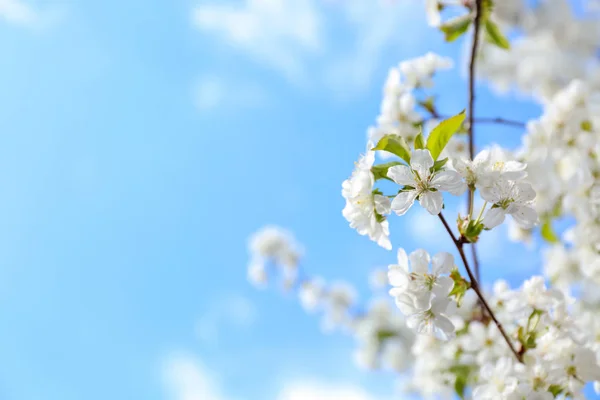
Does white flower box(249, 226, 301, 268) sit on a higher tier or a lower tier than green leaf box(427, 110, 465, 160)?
higher

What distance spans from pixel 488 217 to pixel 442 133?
15 centimetres

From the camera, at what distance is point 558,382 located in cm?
104

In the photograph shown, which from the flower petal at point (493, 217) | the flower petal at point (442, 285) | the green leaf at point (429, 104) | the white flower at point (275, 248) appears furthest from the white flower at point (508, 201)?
the white flower at point (275, 248)

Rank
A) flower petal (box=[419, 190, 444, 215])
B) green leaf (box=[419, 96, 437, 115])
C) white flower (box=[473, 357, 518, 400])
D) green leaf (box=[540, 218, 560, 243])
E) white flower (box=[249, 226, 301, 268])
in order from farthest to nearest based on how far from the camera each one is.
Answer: white flower (box=[249, 226, 301, 268]) → green leaf (box=[540, 218, 560, 243]) → green leaf (box=[419, 96, 437, 115]) → white flower (box=[473, 357, 518, 400]) → flower petal (box=[419, 190, 444, 215])

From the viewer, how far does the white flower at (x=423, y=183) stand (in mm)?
800

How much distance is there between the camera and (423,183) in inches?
32.1

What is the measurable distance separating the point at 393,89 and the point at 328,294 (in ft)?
11.0

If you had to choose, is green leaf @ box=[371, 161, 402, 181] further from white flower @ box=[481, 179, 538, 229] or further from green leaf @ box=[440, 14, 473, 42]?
green leaf @ box=[440, 14, 473, 42]

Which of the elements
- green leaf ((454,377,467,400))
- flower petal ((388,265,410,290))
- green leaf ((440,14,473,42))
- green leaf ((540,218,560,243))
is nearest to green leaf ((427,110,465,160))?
flower petal ((388,265,410,290))

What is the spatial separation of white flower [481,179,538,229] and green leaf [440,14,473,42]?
795 mm

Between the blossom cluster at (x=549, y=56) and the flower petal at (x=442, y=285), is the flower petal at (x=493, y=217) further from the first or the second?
the blossom cluster at (x=549, y=56)

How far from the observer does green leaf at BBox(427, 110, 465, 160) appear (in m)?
0.83

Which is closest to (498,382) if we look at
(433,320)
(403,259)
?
(433,320)

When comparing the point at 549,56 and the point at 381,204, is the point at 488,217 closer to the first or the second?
the point at 381,204
